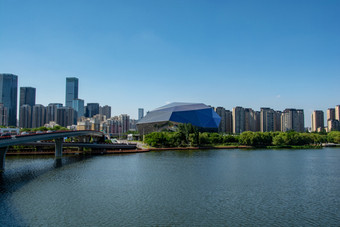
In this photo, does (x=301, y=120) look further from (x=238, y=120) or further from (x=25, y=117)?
(x=25, y=117)

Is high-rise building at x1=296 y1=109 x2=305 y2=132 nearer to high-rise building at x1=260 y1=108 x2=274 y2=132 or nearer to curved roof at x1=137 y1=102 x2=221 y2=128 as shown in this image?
high-rise building at x1=260 y1=108 x2=274 y2=132

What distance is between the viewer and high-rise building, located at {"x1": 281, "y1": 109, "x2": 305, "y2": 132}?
168m

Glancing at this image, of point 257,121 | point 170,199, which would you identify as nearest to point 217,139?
point 170,199

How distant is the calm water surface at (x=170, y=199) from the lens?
58.4 feet

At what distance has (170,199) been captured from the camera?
22.4m

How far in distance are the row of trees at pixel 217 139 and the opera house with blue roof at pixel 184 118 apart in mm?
21449

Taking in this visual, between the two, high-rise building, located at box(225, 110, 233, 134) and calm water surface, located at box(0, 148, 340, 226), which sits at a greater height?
high-rise building, located at box(225, 110, 233, 134)

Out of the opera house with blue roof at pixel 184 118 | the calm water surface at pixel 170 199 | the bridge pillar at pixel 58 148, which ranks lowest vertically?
the calm water surface at pixel 170 199

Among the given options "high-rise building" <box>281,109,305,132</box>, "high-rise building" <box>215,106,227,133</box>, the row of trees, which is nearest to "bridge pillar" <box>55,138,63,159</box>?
the row of trees

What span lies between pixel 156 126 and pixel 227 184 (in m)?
90.8

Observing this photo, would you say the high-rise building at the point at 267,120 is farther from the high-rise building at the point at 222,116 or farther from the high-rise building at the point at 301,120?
the high-rise building at the point at 222,116

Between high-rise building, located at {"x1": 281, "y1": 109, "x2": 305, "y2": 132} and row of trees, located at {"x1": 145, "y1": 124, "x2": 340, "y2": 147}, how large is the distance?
232 ft

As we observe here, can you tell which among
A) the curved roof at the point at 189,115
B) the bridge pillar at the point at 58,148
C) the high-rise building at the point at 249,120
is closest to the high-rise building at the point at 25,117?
the curved roof at the point at 189,115

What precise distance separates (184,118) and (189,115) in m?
2.95
